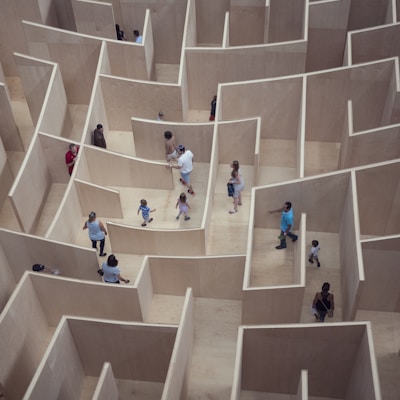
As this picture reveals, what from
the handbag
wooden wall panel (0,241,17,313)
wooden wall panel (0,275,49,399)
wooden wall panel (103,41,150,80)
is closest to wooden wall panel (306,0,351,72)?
wooden wall panel (103,41,150,80)

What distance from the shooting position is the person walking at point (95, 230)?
450 inches

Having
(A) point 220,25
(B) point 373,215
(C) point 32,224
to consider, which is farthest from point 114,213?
(A) point 220,25

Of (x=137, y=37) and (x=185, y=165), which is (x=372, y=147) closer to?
(x=185, y=165)

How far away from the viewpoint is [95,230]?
11.6 meters

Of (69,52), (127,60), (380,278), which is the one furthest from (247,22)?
(380,278)

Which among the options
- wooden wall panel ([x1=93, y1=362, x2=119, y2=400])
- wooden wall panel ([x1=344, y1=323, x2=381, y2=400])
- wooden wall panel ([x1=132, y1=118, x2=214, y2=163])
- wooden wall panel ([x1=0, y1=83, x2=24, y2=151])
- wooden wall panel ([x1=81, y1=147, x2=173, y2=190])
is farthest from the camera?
wooden wall panel ([x1=0, y1=83, x2=24, y2=151])

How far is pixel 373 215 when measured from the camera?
12.1m

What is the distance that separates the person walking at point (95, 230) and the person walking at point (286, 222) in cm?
344

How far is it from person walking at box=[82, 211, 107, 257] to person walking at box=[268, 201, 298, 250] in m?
3.44

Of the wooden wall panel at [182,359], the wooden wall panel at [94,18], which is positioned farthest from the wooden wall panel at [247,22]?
the wooden wall panel at [182,359]

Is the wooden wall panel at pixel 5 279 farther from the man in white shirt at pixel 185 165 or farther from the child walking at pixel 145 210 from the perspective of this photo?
the man in white shirt at pixel 185 165

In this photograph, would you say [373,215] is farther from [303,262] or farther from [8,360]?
[8,360]

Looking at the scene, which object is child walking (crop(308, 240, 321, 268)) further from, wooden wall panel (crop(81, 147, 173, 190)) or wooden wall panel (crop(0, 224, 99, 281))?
wooden wall panel (crop(0, 224, 99, 281))

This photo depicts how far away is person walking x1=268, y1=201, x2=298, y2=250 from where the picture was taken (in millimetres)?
11484
